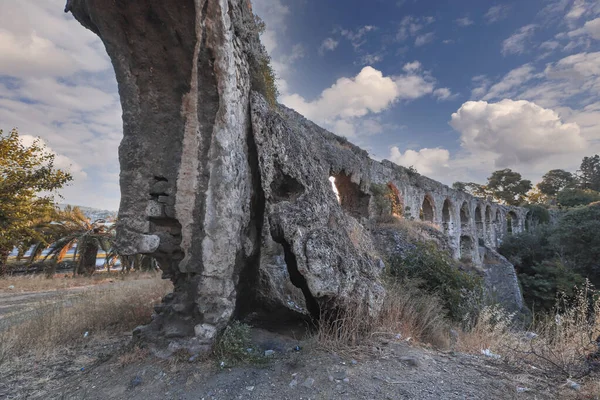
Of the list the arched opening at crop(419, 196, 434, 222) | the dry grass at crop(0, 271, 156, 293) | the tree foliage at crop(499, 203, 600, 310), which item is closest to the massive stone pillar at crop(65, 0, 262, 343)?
the dry grass at crop(0, 271, 156, 293)

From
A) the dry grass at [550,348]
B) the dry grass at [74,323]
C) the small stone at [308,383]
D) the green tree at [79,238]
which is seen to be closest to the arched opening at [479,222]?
the dry grass at [550,348]

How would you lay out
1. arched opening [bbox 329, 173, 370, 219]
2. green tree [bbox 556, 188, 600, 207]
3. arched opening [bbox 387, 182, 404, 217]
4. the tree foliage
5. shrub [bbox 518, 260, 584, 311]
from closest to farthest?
1. arched opening [bbox 329, 173, 370, 219]
2. arched opening [bbox 387, 182, 404, 217]
3. shrub [bbox 518, 260, 584, 311]
4. the tree foliage
5. green tree [bbox 556, 188, 600, 207]

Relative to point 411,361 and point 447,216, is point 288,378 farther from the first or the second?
point 447,216

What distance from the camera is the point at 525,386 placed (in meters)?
2.58

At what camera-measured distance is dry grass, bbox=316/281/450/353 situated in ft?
10.5

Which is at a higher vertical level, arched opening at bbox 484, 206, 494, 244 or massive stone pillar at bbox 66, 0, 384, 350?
arched opening at bbox 484, 206, 494, 244

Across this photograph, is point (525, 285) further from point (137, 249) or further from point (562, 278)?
point (137, 249)

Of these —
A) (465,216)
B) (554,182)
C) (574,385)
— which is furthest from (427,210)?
(554,182)

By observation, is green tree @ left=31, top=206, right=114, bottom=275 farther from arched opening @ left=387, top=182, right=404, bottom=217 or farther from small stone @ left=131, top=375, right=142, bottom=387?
arched opening @ left=387, top=182, right=404, bottom=217

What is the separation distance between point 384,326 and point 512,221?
31.9 metres

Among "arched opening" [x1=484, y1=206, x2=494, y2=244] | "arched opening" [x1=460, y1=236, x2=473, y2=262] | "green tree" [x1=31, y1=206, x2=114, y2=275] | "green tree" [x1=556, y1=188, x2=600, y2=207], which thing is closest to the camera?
"green tree" [x1=31, y1=206, x2=114, y2=275]

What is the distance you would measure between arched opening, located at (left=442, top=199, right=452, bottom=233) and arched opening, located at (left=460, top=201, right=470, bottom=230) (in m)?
2.47

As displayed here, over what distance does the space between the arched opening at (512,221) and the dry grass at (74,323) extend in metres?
32.4

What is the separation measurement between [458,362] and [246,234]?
273 cm
